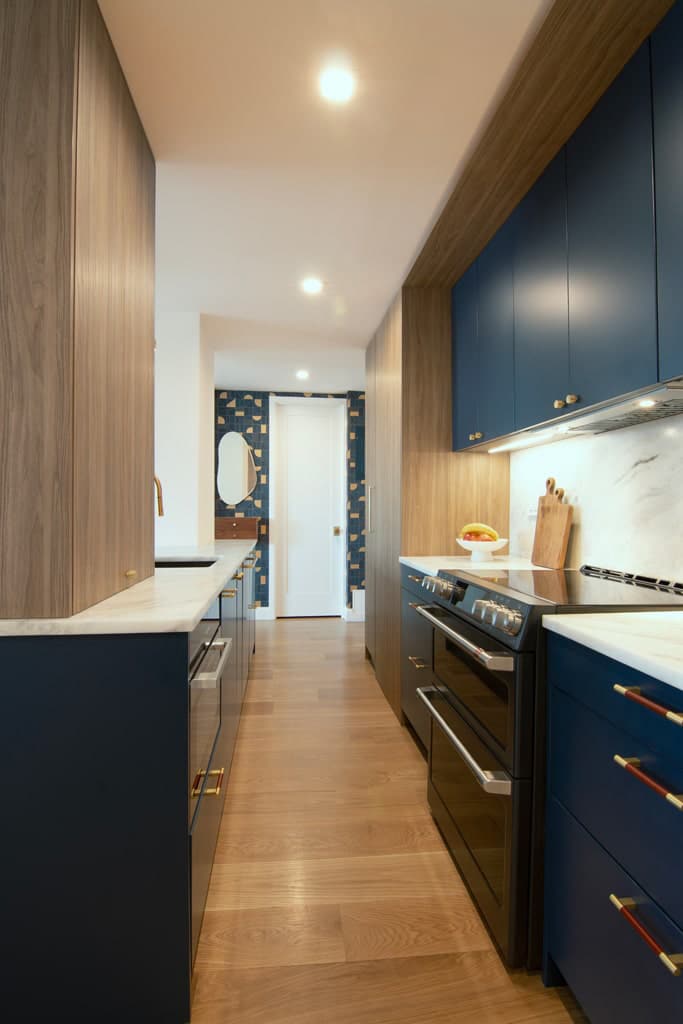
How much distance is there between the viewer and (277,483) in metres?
5.62

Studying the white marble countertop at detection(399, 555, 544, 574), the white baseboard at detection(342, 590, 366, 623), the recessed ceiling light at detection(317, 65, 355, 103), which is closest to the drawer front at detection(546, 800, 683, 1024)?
the white marble countertop at detection(399, 555, 544, 574)

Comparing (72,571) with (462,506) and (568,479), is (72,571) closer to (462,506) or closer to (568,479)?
(568,479)

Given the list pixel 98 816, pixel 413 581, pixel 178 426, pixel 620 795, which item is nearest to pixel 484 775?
pixel 620 795

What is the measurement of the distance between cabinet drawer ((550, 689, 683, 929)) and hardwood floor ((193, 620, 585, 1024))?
0.56 m

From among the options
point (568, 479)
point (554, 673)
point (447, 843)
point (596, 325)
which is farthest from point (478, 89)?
point (447, 843)

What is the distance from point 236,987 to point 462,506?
2.17 metres

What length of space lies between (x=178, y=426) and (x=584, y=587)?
2606mm

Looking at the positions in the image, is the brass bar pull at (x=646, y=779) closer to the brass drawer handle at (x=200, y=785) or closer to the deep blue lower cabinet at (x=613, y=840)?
the deep blue lower cabinet at (x=613, y=840)

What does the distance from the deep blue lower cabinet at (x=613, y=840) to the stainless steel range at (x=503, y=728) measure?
0.04 metres

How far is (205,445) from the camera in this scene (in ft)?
11.8

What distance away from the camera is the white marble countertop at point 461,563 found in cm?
224

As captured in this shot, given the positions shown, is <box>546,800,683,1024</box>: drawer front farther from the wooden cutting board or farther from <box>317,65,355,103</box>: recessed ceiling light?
<box>317,65,355,103</box>: recessed ceiling light

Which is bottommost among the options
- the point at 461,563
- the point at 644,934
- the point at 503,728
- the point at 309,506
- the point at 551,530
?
the point at 644,934

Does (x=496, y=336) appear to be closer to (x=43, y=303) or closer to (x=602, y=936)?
(x=43, y=303)
